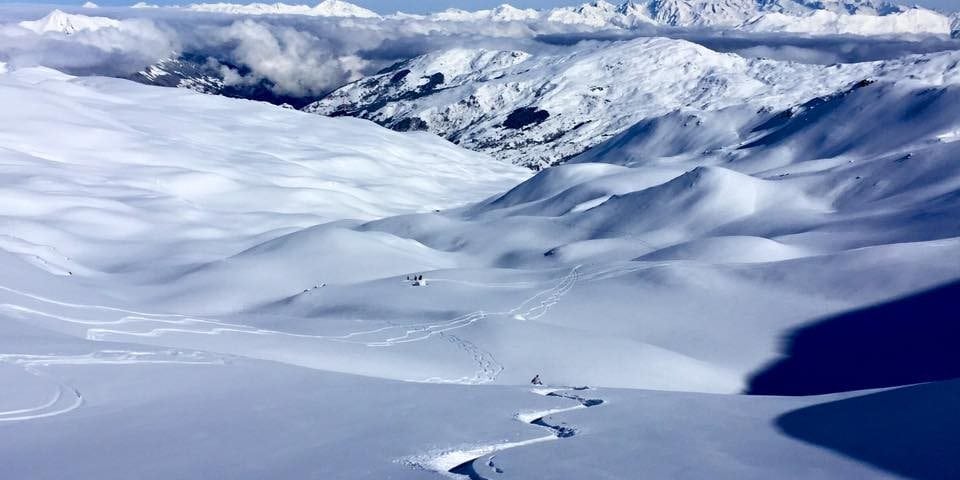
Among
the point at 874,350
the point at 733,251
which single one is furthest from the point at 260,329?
the point at 733,251

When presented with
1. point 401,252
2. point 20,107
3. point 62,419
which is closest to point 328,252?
point 401,252

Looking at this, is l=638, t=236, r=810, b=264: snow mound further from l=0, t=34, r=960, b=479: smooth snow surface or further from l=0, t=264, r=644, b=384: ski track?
l=0, t=264, r=644, b=384: ski track

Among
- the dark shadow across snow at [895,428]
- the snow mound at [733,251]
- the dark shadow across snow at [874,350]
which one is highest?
the dark shadow across snow at [895,428]

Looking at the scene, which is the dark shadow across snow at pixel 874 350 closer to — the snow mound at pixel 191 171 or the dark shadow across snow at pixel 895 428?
the dark shadow across snow at pixel 895 428

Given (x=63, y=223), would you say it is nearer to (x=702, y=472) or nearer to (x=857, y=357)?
(x=857, y=357)

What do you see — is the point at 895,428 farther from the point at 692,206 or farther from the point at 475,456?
the point at 692,206

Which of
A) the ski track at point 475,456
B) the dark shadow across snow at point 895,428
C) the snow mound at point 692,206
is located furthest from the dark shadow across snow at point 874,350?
the snow mound at point 692,206

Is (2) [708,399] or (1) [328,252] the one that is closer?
(2) [708,399]
